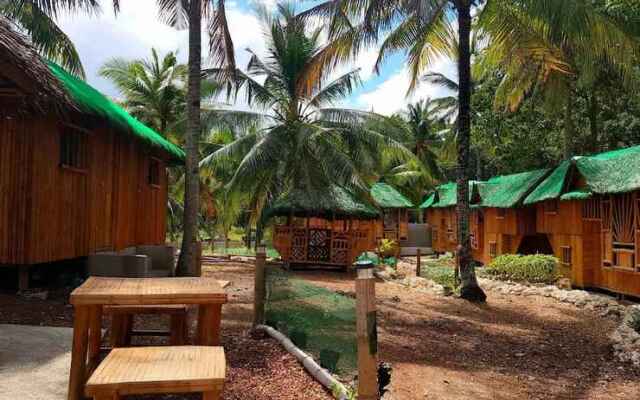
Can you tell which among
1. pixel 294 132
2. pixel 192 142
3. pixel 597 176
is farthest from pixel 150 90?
pixel 597 176

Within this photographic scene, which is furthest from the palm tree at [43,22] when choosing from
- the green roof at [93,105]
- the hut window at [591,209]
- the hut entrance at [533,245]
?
the hut entrance at [533,245]

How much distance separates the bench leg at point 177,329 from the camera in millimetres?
4570

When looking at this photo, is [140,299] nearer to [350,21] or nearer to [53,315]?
[53,315]

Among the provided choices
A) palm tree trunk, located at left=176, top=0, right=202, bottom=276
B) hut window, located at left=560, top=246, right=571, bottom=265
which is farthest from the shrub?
palm tree trunk, located at left=176, top=0, right=202, bottom=276

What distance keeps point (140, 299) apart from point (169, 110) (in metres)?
17.2

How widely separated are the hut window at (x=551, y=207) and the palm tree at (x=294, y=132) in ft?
14.9

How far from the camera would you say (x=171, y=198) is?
23922 millimetres

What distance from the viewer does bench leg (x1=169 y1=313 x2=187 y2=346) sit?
15.0ft

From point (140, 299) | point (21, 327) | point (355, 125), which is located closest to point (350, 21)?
point (355, 125)

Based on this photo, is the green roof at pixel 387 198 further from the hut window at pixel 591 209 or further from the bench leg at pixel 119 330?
the bench leg at pixel 119 330

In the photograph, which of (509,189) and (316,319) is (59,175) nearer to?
(316,319)

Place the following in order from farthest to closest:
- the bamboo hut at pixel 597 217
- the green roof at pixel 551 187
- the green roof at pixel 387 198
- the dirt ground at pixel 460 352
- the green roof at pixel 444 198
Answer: the green roof at pixel 444 198 < the green roof at pixel 387 198 < the green roof at pixel 551 187 < the bamboo hut at pixel 597 217 < the dirt ground at pixel 460 352

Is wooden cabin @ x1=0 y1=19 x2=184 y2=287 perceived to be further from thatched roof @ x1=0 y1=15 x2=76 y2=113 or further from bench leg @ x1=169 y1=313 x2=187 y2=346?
bench leg @ x1=169 y1=313 x2=187 y2=346

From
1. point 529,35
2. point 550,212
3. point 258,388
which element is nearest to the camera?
point 258,388
